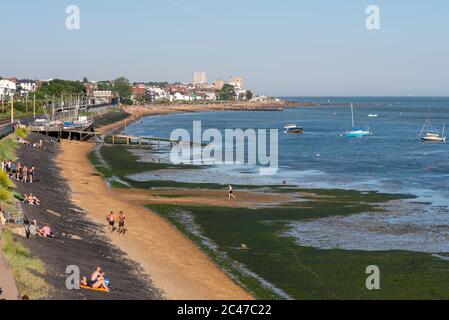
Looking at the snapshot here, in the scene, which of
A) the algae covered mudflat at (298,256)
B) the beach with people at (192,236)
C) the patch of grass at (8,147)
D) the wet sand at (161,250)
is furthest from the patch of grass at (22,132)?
the algae covered mudflat at (298,256)

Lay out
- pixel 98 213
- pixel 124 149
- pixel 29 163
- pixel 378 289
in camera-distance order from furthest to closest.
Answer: pixel 124 149
pixel 29 163
pixel 98 213
pixel 378 289

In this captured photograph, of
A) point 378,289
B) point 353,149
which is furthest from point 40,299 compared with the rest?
point 353,149

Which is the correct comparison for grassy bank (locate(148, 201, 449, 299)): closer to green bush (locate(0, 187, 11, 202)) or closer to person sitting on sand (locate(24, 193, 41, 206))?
A: person sitting on sand (locate(24, 193, 41, 206))

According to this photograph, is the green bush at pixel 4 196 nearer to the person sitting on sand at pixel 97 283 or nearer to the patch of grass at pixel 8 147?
the person sitting on sand at pixel 97 283

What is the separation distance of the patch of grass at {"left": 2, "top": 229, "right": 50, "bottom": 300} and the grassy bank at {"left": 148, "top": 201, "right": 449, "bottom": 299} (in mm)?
8639

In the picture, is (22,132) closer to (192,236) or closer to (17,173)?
(17,173)

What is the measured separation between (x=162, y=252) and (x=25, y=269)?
10825 mm

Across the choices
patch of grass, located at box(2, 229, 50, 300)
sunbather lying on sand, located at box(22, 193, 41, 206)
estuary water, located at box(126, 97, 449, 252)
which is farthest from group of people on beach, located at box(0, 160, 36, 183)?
patch of grass, located at box(2, 229, 50, 300)

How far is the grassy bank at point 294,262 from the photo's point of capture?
2897 cm

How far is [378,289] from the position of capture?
29109 mm

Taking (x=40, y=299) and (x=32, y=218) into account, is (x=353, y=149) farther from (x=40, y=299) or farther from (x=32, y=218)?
(x=40, y=299)

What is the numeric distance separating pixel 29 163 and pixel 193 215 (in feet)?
80.7

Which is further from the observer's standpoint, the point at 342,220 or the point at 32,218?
the point at 342,220
